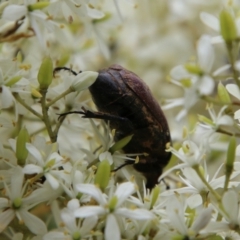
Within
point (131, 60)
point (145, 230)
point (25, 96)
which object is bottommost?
point (131, 60)

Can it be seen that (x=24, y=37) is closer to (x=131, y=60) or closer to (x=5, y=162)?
(x=5, y=162)

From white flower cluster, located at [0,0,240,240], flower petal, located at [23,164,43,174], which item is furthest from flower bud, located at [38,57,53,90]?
flower petal, located at [23,164,43,174]

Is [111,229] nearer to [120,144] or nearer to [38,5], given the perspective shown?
[120,144]

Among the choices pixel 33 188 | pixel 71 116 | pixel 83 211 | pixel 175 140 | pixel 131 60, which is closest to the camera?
pixel 83 211

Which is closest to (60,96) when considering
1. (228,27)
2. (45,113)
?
(45,113)

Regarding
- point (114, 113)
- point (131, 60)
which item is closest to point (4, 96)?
point (114, 113)

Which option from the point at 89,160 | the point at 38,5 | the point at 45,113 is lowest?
the point at 89,160

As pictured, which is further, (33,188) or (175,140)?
(175,140)
